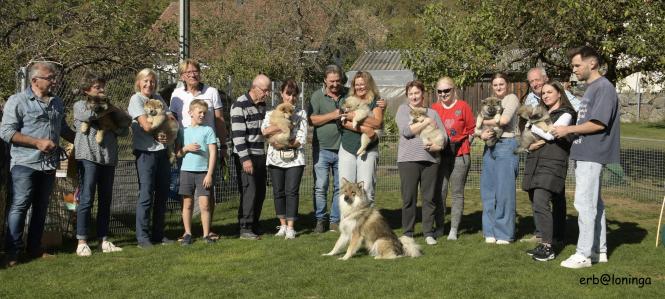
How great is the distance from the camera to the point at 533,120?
253 inches

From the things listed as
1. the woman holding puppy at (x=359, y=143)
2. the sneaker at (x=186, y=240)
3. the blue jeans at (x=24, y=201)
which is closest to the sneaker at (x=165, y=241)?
the sneaker at (x=186, y=240)

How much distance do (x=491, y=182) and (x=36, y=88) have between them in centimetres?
457

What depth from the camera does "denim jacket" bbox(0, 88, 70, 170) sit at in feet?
19.4

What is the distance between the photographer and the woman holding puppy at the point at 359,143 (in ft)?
23.9

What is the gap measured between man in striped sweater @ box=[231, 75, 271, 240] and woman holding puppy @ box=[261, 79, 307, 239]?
109mm

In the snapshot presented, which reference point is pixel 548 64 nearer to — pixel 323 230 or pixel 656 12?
pixel 656 12

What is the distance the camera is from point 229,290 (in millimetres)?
5316

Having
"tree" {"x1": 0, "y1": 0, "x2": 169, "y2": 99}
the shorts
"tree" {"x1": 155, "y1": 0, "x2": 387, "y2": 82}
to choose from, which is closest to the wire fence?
the shorts

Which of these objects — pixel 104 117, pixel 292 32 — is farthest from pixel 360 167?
pixel 292 32

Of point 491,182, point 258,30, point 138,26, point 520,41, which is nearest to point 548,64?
point 520,41

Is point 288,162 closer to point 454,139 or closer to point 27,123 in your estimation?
point 454,139

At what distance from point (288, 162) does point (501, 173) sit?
2.27 meters

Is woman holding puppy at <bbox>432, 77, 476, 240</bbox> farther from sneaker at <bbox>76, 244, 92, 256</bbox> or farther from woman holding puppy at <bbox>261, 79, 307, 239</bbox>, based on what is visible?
sneaker at <bbox>76, 244, 92, 256</bbox>

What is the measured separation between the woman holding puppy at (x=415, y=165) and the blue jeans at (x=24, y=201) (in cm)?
348
